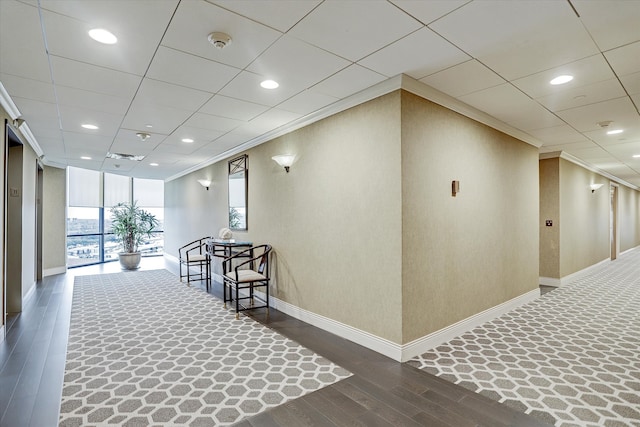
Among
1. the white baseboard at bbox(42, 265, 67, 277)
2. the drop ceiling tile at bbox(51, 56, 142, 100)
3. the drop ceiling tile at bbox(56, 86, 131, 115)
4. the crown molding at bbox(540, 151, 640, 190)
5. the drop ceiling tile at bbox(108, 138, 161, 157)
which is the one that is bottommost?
the white baseboard at bbox(42, 265, 67, 277)

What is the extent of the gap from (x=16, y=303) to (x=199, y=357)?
3628 mm

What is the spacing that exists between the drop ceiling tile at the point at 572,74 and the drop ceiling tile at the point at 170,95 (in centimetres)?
314

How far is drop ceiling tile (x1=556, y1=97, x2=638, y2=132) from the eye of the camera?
369 centimetres

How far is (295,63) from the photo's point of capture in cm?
278

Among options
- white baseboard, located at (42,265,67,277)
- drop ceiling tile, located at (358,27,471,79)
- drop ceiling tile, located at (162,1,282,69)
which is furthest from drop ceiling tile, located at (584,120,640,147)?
white baseboard, located at (42,265,67,277)

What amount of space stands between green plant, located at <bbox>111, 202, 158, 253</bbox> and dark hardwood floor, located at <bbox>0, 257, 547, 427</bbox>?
224 inches

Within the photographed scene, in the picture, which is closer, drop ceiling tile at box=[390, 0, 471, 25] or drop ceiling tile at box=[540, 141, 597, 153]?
drop ceiling tile at box=[390, 0, 471, 25]

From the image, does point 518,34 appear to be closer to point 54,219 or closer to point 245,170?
point 245,170

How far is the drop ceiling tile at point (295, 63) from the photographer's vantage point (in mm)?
2523

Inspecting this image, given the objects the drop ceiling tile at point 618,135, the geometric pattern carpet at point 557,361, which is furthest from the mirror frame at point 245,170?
the drop ceiling tile at point 618,135

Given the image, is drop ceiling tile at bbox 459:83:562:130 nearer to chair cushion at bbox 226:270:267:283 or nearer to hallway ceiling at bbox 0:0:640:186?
hallway ceiling at bbox 0:0:640:186

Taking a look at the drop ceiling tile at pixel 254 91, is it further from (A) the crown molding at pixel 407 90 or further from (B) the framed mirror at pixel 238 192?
(B) the framed mirror at pixel 238 192

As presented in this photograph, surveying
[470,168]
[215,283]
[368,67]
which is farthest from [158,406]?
[215,283]

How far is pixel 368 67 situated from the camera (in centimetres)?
288
